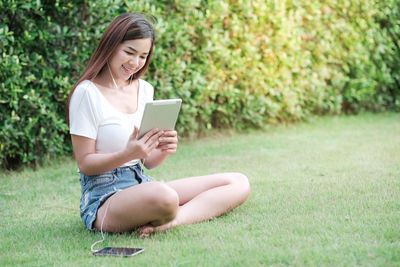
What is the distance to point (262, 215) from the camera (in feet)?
11.4

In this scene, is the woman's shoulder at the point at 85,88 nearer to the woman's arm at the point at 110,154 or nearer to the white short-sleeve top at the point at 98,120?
the white short-sleeve top at the point at 98,120

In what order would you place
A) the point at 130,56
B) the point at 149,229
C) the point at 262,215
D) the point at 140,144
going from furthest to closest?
the point at 262,215 < the point at 130,56 < the point at 149,229 < the point at 140,144

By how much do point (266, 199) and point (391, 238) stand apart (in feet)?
3.87

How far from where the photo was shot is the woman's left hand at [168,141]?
10.4ft

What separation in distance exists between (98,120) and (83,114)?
0.09 m

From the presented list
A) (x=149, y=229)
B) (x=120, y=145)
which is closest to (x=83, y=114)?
(x=120, y=145)

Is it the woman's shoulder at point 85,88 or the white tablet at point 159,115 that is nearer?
the white tablet at point 159,115

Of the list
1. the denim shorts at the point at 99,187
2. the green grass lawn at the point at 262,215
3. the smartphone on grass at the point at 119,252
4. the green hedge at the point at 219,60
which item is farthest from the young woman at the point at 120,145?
the green hedge at the point at 219,60

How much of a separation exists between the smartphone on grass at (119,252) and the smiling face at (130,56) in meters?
1.06

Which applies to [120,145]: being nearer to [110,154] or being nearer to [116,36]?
[110,154]

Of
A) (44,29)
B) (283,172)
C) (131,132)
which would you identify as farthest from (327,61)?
→ (131,132)

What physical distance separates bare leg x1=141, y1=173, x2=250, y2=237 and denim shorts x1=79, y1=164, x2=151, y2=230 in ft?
1.13

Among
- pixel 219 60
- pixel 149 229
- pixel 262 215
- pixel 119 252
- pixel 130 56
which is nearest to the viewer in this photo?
pixel 119 252

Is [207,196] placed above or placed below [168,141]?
below
